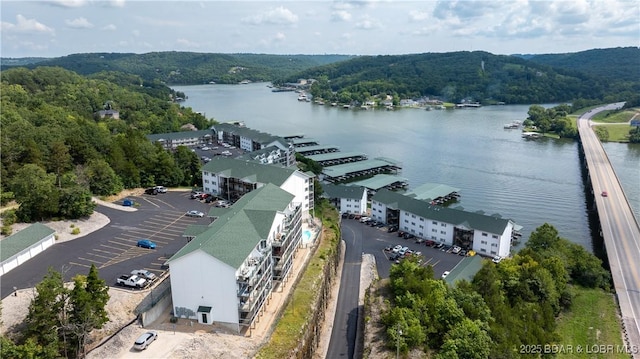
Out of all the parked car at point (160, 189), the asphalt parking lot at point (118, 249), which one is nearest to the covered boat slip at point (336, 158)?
the parked car at point (160, 189)

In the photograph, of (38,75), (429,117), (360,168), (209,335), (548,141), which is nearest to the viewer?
(209,335)

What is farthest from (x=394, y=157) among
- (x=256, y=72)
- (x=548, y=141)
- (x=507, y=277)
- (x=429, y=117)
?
(x=256, y=72)

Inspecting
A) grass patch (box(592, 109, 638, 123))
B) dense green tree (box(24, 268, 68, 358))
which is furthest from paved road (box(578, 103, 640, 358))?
grass patch (box(592, 109, 638, 123))

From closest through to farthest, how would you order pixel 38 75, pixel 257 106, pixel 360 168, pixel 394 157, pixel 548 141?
pixel 360 168, pixel 394 157, pixel 38 75, pixel 548 141, pixel 257 106

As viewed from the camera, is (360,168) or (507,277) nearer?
(507,277)

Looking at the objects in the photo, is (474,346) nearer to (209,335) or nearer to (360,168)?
(209,335)

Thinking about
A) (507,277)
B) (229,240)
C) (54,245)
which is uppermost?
(229,240)

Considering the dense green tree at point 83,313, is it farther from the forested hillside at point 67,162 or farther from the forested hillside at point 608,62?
the forested hillside at point 608,62
